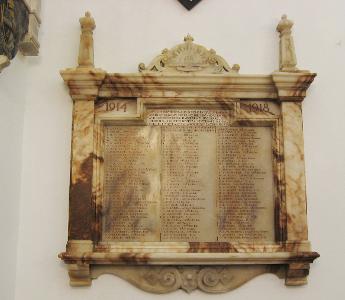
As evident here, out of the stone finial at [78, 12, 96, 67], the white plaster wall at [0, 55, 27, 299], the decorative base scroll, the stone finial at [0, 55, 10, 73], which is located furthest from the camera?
the stone finial at [78, 12, 96, 67]

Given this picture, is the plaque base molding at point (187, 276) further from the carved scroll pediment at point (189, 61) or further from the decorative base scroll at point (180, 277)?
the carved scroll pediment at point (189, 61)

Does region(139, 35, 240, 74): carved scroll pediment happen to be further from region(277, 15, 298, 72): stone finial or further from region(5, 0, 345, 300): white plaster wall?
region(277, 15, 298, 72): stone finial

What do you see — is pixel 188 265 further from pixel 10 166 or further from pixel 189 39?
pixel 189 39

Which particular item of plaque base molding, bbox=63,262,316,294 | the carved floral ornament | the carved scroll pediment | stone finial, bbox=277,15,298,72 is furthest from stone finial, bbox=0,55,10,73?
stone finial, bbox=277,15,298,72

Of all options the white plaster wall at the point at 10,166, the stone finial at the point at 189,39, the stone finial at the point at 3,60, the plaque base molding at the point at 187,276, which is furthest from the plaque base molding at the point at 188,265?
the stone finial at the point at 189,39

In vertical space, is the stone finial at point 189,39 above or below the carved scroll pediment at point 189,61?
above

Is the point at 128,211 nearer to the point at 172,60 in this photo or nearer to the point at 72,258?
the point at 72,258

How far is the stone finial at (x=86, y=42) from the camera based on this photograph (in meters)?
3.13

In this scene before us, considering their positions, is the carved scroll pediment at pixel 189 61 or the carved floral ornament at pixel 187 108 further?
the carved scroll pediment at pixel 189 61

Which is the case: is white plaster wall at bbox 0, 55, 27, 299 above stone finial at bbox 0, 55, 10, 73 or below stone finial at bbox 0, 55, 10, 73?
below

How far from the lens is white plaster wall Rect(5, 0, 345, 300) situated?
2.99 meters

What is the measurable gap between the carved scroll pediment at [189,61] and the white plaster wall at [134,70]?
0.09 meters

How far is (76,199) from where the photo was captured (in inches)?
118

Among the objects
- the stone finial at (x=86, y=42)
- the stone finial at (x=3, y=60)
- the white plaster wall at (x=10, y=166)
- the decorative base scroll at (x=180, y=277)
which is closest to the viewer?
the stone finial at (x=3, y=60)
